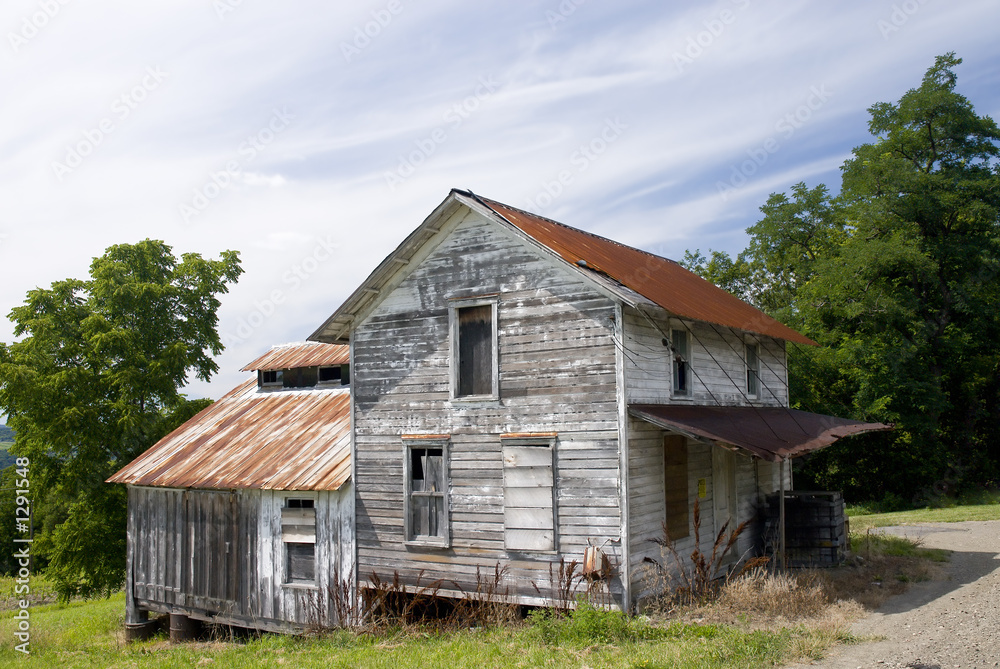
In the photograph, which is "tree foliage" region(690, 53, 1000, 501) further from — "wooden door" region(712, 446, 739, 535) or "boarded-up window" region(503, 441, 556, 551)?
"boarded-up window" region(503, 441, 556, 551)

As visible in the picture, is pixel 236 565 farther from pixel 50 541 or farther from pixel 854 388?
pixel 854 388

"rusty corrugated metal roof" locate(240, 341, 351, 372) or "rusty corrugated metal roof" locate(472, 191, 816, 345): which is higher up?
"rusty corrugated metal roof" locate(472, 191, 816, 345)

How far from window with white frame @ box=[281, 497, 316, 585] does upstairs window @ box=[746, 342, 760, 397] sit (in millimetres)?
9792

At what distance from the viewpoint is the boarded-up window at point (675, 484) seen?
45.2ft

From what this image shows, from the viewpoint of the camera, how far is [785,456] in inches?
472

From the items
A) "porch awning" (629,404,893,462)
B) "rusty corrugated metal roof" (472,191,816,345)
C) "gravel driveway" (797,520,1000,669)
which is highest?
"rusty corrugated metal roof" (472,191,816,345)

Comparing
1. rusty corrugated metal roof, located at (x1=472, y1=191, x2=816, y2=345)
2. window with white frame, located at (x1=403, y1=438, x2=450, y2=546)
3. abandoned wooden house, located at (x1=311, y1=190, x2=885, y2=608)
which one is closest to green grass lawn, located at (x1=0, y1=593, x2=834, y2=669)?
abandoned wooden house, located at (x1=311, y1=190, x2=885, y2=608)

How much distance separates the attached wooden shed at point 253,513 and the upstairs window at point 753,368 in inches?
351

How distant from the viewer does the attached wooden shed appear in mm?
15555

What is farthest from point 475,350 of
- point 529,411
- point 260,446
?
point 260,446

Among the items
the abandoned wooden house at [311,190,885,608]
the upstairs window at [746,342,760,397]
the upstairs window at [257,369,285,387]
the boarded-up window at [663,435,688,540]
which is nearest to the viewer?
the abandoned wooden house at [311,190,885,608]

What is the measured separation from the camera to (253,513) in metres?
16.6

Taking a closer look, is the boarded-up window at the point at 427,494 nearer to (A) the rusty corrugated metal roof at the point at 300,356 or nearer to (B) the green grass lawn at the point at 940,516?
(A) the rusty corrugated metal roof at the point at 300,356

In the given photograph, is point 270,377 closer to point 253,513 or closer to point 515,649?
point 253,513
